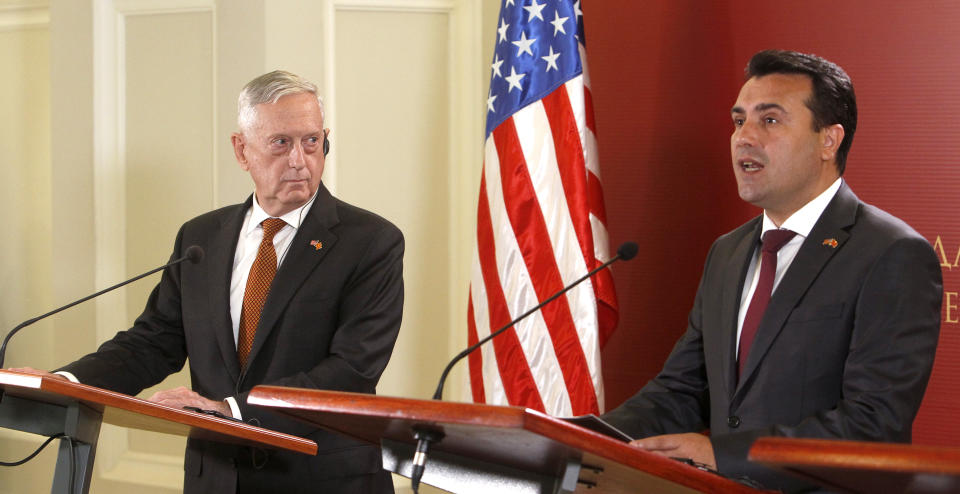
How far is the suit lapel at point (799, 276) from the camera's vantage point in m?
2.17

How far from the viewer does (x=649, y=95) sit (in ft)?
12.4

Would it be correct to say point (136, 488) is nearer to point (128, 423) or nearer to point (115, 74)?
point (115, 74)

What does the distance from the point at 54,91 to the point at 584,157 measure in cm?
234

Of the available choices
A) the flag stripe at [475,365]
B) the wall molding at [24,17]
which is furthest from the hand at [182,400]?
the wall molding at [24,17]

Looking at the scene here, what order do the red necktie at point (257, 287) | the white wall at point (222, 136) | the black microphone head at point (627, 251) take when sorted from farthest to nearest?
the white wall at point (222, 136)
the red necktie at point (257, 287)
the black microphone head at point (627, 251)

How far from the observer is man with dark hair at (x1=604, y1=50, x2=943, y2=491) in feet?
6.55

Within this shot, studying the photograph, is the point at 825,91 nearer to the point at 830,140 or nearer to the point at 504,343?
the point at 830,140

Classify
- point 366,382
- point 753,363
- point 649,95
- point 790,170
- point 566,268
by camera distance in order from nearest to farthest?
1. point 753,363
2. point 790,170
3. point 366,382
4. point 566,268
5. point 649,95

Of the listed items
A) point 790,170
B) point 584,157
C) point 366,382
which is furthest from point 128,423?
point 584,157

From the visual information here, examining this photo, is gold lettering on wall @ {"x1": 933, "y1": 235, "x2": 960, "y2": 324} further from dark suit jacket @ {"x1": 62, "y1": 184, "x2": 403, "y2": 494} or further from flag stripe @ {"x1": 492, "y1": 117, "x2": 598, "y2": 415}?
dark suit jacket @ {"x1": 62, "y1": 184, "x2": 403, "y2": 494}

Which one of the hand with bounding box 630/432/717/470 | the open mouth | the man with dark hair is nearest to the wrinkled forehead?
the man with dark hair

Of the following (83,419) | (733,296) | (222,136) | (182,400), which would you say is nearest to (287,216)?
(182,400)

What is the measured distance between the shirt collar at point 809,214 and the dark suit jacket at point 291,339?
3.24 feet

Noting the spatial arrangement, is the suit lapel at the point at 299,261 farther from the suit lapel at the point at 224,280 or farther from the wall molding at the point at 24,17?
the wall molding at the point at 24,17
